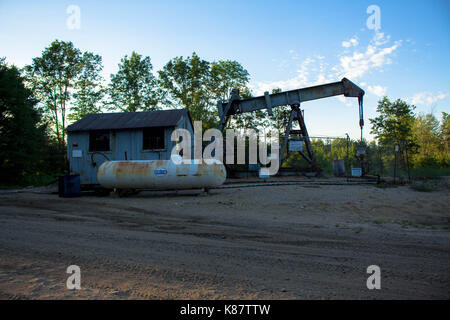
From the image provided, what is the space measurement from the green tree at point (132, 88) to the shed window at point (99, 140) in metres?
13.8

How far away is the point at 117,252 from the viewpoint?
379cm

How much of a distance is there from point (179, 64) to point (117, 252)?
26.6m

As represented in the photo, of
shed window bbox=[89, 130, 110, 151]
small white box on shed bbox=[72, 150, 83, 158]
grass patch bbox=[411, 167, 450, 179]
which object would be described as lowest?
grass patch bbox=[411, 167, 450, 179]

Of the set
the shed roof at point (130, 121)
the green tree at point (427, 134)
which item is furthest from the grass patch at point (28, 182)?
the green tree at point (427, 134)

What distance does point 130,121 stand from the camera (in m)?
14.6

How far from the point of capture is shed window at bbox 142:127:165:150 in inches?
545

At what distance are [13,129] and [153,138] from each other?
1063 centimetres

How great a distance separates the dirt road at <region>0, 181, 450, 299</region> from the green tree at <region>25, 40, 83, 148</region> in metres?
22.8

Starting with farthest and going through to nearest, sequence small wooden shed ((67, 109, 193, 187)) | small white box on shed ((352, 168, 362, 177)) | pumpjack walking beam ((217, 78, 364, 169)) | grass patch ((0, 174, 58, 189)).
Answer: grass patch ((0, 174, 58, 189)) → pumpjack walking beam ((217, 78, 364, 169)) → small white box on shed ((352, 168, 362, 177)) → small wooden shed ((67, 109, 193, 187))

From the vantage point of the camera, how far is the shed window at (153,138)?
45.4 feet

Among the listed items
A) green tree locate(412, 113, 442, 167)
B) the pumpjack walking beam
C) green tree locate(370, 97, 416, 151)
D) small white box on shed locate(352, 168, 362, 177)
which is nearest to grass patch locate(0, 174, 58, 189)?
the pumpjack walking beam

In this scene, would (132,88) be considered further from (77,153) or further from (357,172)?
(357,172)

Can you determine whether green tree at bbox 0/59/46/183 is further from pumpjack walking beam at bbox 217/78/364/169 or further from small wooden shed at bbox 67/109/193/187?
pumpjack walking beam at bbox 217/78/364/169
